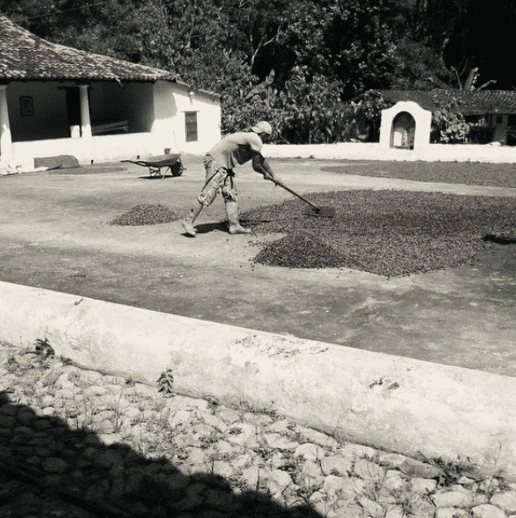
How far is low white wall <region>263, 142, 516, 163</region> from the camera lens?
23.0 m

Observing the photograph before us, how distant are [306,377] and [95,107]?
91.7 feet

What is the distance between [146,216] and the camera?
1146 cm

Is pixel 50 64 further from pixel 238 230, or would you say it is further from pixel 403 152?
pixel 238 230

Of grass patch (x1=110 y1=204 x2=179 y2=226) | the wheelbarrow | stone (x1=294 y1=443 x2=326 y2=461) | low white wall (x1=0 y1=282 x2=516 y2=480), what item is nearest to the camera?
low white wall (x1=0 y1=282 x2=516 y2=480)

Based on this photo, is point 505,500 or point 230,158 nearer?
point 505,500

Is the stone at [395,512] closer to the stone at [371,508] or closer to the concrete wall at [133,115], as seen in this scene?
the stone at [371,508]

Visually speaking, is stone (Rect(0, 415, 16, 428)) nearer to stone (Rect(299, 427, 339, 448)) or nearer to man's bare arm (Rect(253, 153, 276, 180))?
stone (Rect(299, 427, 339, 448))

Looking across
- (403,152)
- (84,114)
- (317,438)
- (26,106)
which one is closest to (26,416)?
(317,438)

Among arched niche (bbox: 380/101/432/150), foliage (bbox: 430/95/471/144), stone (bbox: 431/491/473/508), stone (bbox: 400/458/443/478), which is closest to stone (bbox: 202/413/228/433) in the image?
stone (bbox: 400/458/443/478)

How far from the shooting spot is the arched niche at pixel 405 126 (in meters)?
24.5

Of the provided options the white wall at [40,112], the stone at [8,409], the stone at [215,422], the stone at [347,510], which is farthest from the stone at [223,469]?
the white wall at [40,112]

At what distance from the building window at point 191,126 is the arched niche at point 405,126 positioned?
26.8 feet

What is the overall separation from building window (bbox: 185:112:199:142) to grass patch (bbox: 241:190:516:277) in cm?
1572

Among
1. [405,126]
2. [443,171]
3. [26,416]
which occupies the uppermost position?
[405,126]
